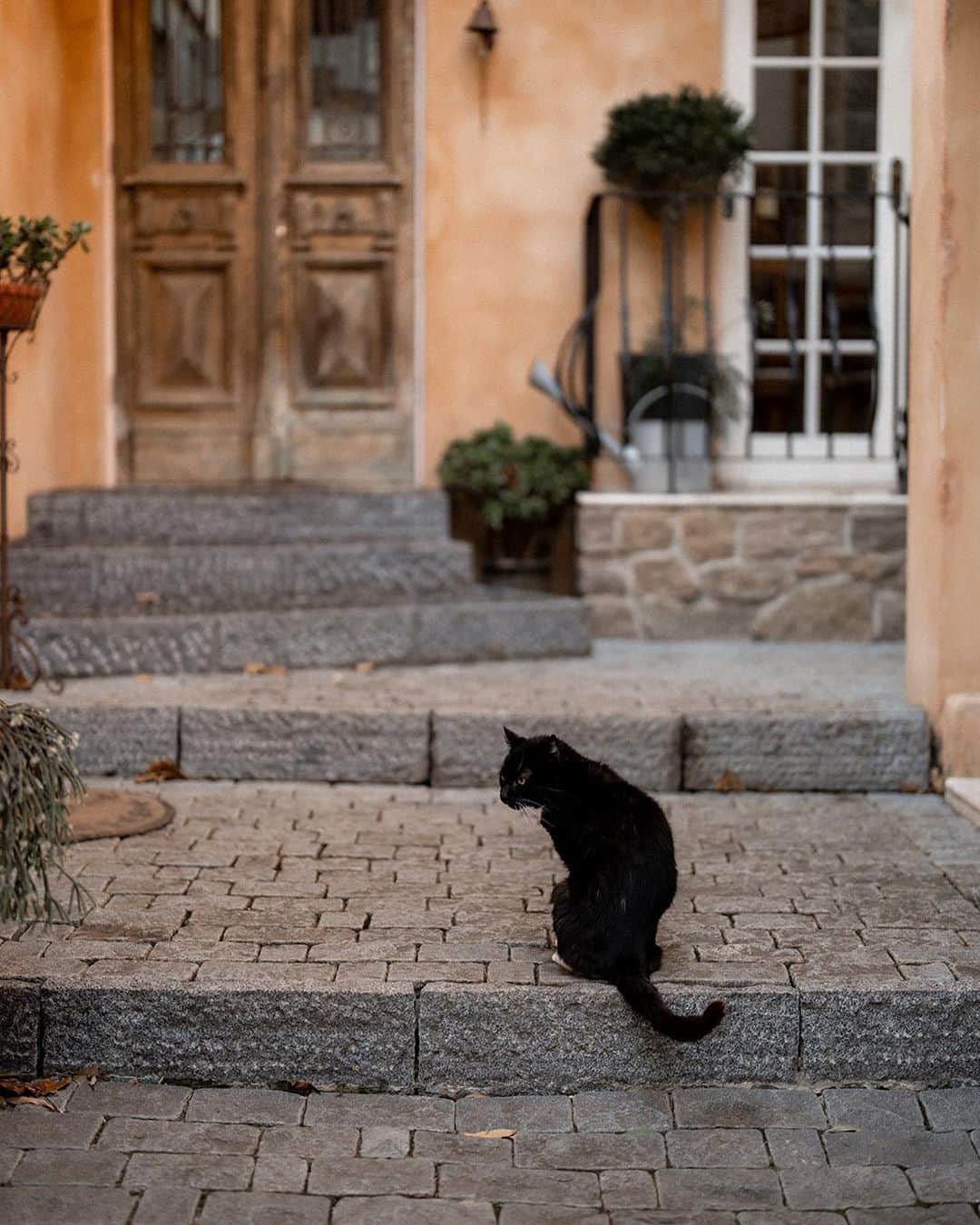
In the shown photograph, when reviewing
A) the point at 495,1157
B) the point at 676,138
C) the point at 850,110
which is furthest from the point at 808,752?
the point at 850,110

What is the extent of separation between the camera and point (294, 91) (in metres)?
8.02

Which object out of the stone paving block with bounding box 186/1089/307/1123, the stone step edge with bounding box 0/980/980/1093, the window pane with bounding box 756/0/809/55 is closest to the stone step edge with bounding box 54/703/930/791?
the stone step edge with bounding box 0/980/980/1093

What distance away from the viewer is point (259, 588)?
22.9 ft

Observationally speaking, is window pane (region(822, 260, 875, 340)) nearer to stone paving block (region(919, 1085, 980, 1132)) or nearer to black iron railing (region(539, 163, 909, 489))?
black iron railing (region(539, 163, 909, 489))

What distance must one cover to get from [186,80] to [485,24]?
1.47 m

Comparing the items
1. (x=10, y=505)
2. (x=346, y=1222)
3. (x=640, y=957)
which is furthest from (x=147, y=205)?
(x=346, y=1222)

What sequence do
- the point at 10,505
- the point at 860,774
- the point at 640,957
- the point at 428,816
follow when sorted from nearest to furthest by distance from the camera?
the point at 640,957 → the point at 428,816 → the point at 860,774 → the point at 10,505

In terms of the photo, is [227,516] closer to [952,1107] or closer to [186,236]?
[186,236]

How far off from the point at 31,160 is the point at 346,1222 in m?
5.44

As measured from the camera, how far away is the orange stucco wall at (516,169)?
7867 mm

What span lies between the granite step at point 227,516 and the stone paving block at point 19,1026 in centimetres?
395

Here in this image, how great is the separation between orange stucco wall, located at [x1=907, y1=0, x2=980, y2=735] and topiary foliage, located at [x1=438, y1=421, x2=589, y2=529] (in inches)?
86.6

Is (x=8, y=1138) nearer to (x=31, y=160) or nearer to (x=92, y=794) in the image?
(x=92, y=794)

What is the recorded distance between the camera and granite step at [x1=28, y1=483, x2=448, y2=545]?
23.9 ft
